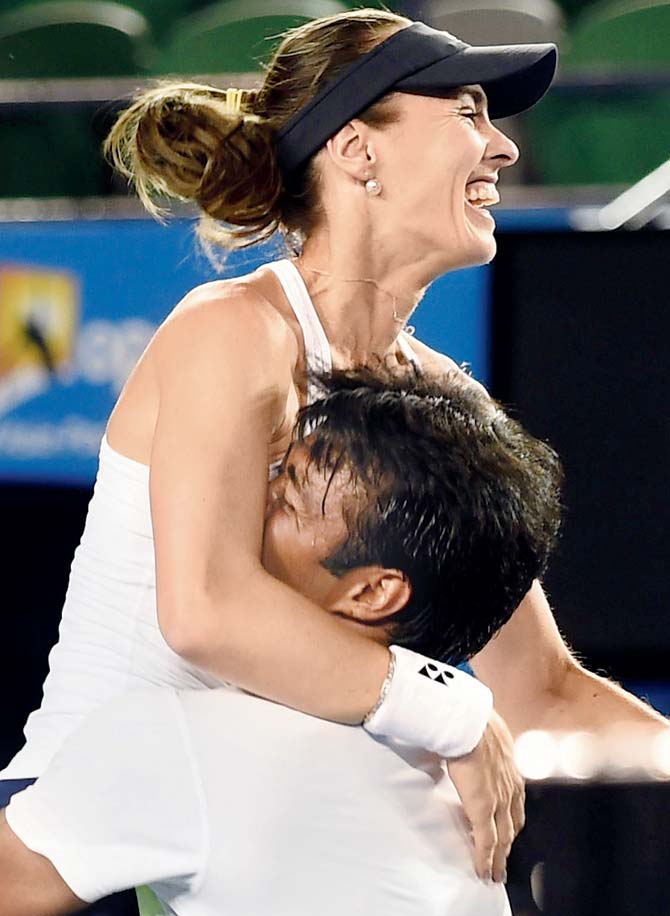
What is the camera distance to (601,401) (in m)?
2.22

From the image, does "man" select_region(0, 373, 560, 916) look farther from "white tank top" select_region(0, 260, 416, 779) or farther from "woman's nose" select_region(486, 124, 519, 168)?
"woman's nose" select_region(486, 124, 519, 168)

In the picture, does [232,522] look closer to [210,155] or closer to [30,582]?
[210,155]

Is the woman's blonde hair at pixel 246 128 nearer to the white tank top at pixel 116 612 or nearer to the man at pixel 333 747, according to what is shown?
the white tank top at pixel 116 612

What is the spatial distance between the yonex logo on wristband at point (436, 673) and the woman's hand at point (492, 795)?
0.06 metres

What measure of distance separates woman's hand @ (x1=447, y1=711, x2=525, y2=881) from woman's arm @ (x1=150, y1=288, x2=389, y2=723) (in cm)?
9

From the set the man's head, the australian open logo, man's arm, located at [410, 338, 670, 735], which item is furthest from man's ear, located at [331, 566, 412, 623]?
the australian open logo

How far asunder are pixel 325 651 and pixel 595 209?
148cm

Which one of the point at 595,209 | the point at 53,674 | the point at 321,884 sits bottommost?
the point at 53,674

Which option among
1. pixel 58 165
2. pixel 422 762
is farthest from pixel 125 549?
pixel 58 165

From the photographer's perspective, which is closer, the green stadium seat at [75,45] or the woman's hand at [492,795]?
the woman's hand at [492,795]

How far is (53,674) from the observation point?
4.95 ft

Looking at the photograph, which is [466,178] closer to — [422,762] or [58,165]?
[422,762]

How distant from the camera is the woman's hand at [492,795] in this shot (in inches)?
42.8

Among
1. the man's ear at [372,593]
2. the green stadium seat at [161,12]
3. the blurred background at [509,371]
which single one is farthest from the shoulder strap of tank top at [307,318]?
the green stadium seat at [161,12]
